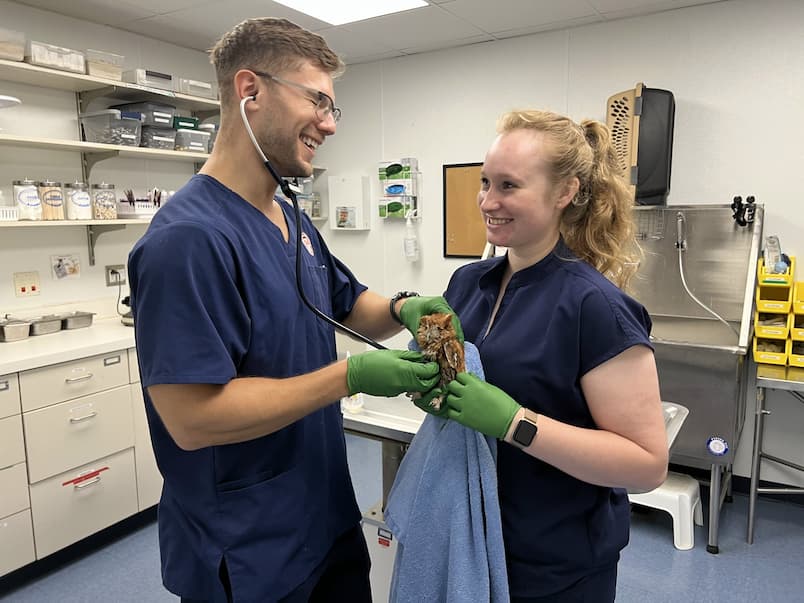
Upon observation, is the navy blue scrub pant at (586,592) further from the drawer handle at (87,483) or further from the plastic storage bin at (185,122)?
the plastic storage bin at (185,122)

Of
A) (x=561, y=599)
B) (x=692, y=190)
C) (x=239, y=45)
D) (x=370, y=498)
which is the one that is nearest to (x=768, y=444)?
(x=692, y=190)

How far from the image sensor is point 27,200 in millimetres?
2646

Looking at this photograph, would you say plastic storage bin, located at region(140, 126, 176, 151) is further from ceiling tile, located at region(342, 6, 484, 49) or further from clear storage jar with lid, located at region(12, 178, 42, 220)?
ceiling tile, located at region(342, 6, 484, 49)

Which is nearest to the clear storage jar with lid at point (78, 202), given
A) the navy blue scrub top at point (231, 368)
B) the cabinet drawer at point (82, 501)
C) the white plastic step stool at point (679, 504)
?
the cabinet drawer at point (82, 501)

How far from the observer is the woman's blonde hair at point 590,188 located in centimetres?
117

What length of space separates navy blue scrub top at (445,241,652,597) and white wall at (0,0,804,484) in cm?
227

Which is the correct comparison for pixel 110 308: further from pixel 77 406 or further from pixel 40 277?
pixel 77 406

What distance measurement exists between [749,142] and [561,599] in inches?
103

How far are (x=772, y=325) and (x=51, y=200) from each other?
10.5ft

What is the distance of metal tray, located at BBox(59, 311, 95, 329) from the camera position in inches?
113

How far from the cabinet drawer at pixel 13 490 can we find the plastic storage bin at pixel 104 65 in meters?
1.76

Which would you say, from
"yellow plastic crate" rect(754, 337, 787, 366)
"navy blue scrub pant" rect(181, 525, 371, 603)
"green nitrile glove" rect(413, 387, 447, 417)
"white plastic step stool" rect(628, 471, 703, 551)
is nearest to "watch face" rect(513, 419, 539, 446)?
"green nitrile glove" rect(413, 387, 447, 417)

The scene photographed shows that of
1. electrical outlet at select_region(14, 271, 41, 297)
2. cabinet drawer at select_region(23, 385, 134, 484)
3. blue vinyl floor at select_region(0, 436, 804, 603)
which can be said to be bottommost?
blue vinyl floor at select_region(0, 436, 804, 603)

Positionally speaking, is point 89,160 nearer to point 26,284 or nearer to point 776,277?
point 26,284
